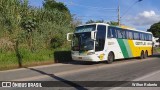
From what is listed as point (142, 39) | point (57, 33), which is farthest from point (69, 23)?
point (142, 39)

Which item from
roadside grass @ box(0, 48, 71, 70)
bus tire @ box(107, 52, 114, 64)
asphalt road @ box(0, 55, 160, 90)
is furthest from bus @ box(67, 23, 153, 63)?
asphalt road @ box(0, 55, 160, 90)

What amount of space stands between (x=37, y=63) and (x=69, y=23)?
1266cm

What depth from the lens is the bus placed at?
2331 cm

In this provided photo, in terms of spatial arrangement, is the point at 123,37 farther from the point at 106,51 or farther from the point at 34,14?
the point at 34,14

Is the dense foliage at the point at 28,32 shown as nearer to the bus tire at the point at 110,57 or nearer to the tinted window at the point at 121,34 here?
A: the bus tire at the point at 110,57

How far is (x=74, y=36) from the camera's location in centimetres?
2442

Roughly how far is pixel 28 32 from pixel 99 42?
25.3 feet

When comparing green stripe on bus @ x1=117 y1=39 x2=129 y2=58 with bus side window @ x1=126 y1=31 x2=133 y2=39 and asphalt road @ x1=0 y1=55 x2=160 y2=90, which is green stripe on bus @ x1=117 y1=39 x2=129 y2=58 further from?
asphalt road @ x1=0 y1=55 x2=160 y2=90

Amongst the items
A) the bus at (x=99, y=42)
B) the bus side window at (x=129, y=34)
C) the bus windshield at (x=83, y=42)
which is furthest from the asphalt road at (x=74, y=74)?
the bus side window at (x=129, y=34)

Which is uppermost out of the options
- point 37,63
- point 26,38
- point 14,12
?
point 14,12

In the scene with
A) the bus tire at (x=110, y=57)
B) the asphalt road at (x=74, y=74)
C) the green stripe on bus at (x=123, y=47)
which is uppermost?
the green stripe on bus at (x=123, y=47)

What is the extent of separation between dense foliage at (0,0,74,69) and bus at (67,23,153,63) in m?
3.25

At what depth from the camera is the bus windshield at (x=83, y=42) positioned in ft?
76.6

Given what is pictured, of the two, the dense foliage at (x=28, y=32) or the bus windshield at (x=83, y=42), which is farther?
the dense foliage at (x=28, y=32)
